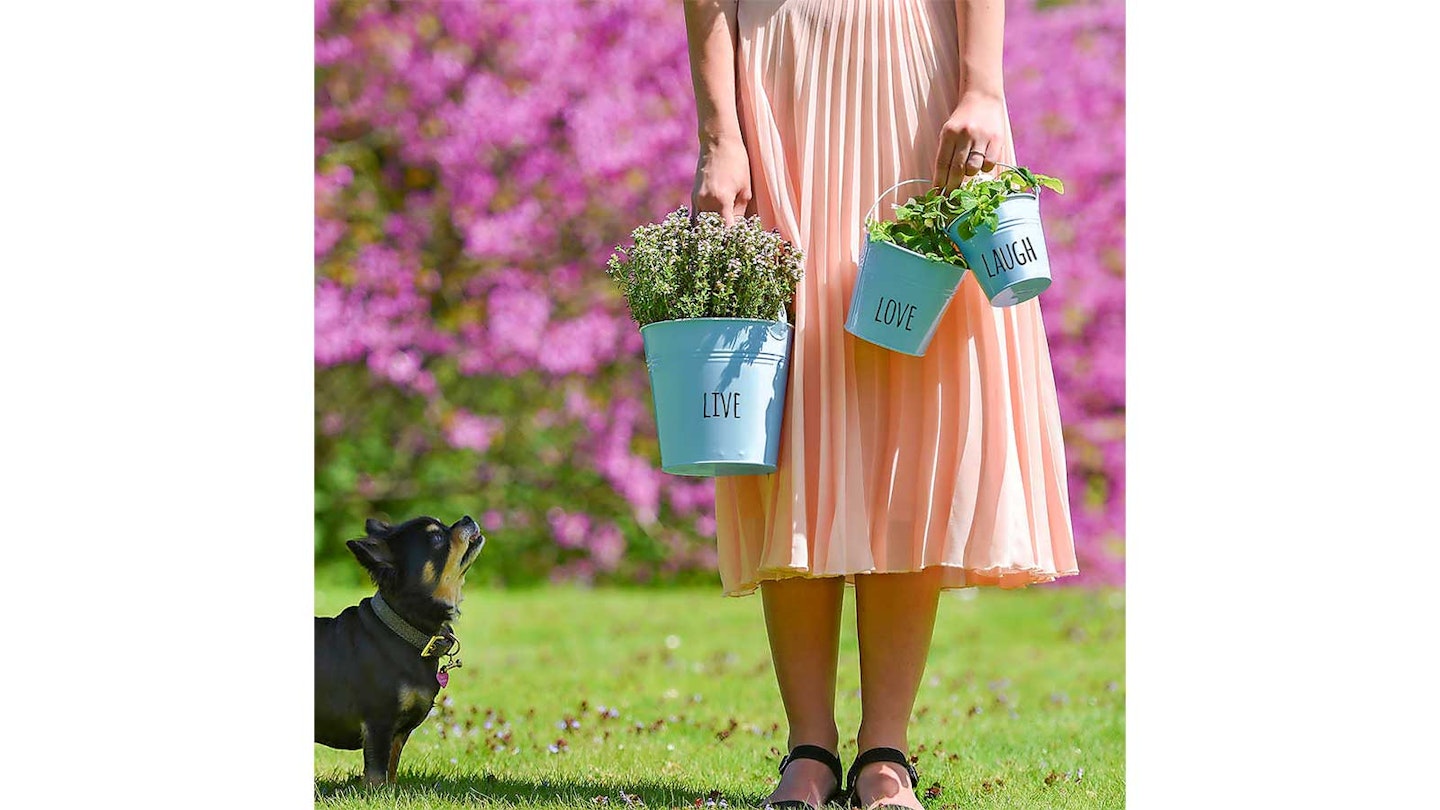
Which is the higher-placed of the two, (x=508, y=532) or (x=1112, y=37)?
(x=1112, y=37)

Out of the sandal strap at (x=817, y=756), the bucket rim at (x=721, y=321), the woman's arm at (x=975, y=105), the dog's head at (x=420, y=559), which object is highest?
the woman's arm at (x=975, y=105)

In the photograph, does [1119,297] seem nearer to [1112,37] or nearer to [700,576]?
[1112,37]

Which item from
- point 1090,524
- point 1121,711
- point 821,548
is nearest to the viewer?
point 821,548

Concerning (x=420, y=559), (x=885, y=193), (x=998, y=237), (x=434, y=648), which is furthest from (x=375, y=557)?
(x=998, y=237)

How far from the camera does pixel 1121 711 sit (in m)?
3.50

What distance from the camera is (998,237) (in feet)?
6.81

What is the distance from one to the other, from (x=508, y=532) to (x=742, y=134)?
4.16 meters

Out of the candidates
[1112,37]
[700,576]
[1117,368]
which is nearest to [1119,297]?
[1117,368]

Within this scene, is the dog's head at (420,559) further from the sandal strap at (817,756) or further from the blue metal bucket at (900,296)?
the blue metal bucket at (900,296)

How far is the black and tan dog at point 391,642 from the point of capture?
7.76 ft

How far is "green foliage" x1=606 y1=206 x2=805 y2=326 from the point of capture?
2.12 metres

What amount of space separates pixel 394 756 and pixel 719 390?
841 mm

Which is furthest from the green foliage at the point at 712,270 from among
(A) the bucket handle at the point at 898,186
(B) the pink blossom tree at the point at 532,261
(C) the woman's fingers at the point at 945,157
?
(B) the pink blossom tree at the point at 532,261

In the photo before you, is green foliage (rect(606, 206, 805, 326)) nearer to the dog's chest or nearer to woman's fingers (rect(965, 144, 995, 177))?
woman's fingers (rect(965, 144, 995, 177))
